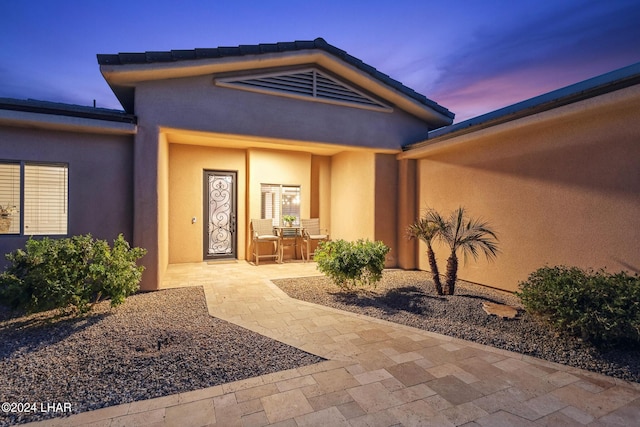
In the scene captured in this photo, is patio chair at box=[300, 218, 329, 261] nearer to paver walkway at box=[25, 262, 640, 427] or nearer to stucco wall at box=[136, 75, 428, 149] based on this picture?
stucco wall at box=[136, 75, 428, 149]

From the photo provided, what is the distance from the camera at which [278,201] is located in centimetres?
1019

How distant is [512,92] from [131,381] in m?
13.5

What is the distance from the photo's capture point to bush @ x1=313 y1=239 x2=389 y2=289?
587 centimetres

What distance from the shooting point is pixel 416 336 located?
156 inches

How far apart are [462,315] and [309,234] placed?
6.00 m

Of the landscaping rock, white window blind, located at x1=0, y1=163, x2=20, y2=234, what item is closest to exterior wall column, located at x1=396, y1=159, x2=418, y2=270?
the landscaping rock

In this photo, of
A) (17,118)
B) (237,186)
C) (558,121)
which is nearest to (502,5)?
(558,121)

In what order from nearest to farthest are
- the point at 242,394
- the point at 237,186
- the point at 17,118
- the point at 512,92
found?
the point at 242,394, the point at 17,118, the point at 237,186, the point at 512,92

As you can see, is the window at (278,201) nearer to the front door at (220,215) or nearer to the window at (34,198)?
the front door at (220,215)

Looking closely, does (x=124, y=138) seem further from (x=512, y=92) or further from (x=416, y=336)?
(x=512, y=92)

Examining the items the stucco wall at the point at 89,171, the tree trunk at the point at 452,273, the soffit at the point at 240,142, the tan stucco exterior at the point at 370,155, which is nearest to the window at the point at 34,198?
the stucco wall at the point at 89,171

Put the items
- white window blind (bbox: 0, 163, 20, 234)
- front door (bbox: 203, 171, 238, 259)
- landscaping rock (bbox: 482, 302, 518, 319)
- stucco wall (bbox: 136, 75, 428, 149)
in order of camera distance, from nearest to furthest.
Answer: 1. landscaping rock (bbox: 482, 302, 518, 319)
2. white window blind (bbox: 0, 163, 20, 234)
3. stucco wall (bbox: 136, 75, 428, 149)
4. front door (bbox: 203, 171, 238, 259)

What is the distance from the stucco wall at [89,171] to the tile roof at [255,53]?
154cm

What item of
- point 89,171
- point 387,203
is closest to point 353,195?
point 387,203
